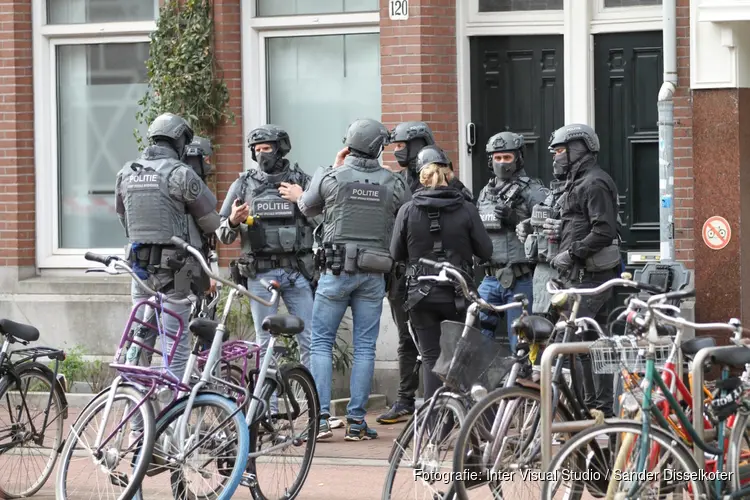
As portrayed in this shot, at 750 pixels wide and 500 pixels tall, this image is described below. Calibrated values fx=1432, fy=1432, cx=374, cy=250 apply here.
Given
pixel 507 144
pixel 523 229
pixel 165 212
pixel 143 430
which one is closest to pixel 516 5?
pixel 507 144

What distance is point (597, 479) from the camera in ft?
22.0

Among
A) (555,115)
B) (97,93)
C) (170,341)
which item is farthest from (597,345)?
(97,93)

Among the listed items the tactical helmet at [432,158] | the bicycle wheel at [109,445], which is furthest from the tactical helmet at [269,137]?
the bicycle wheel at [109,445]

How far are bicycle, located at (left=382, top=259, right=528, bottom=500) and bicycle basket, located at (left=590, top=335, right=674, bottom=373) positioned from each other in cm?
55

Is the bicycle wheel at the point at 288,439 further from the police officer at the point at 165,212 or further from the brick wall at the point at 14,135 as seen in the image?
the brick wall at the point at 14,135

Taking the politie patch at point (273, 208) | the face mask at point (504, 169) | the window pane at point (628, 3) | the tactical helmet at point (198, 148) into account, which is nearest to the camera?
the politie patch at point (273, 208)

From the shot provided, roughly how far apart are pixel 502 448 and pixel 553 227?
325 centimetres

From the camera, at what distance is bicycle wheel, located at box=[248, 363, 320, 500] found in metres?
7.73

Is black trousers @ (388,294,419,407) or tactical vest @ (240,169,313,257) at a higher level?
tactical vest @ (240,169,313,257)

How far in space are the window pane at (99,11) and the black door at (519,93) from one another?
10.2ft

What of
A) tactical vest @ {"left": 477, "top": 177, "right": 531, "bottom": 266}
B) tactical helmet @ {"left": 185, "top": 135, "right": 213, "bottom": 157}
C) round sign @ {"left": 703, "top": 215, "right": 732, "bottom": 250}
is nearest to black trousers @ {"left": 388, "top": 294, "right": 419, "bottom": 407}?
tactical vest @ {"left": 477, "top": 177, "right": 531, "bottom": 266}

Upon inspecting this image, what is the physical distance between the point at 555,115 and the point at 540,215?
84.5 inches

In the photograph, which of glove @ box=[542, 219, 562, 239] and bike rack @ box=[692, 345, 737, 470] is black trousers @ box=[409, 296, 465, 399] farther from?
bike rack @ box=[692, 345, 737, 470]

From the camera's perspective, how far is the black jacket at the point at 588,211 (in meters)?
9.48
